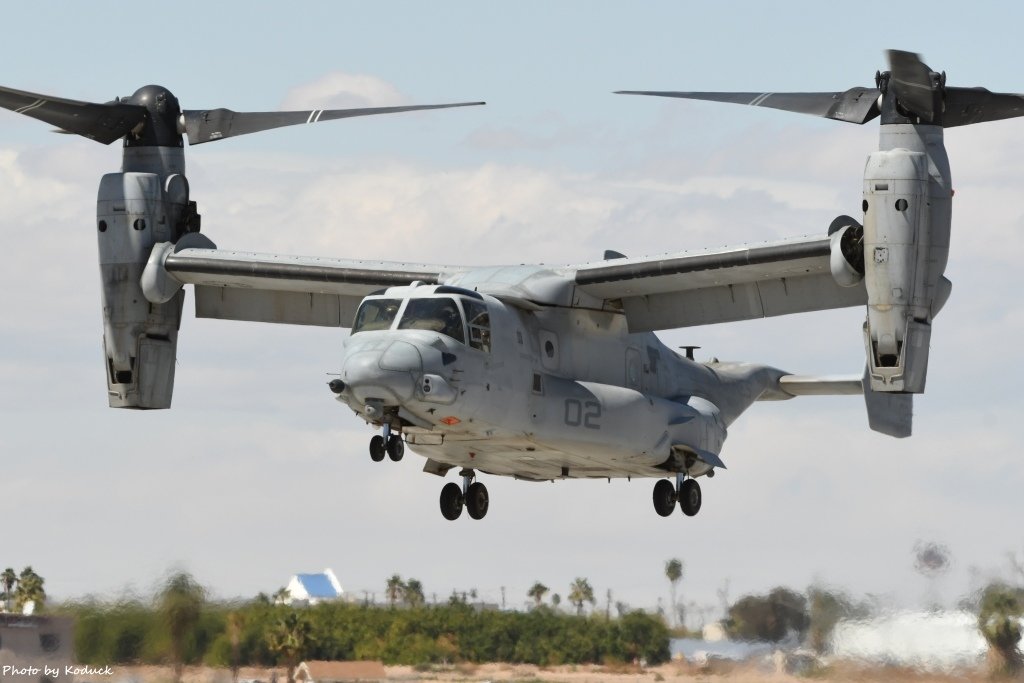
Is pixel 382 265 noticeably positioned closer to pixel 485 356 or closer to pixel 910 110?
pixel 485 356

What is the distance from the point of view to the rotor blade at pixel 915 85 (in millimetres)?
26484

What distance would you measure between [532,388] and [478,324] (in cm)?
154

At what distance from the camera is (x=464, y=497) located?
97.2ft

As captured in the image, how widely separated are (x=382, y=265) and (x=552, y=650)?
640 cm

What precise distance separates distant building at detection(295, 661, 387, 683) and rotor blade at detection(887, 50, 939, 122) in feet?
36.6

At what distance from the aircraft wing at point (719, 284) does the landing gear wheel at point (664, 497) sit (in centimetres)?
238

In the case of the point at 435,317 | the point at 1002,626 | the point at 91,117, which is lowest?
the point at 1002,626

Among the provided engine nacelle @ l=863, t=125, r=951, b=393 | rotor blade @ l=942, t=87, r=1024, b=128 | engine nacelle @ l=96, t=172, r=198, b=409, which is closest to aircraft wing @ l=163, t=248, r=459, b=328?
engine nacelle @ l=96, t=172, r=198, b=409

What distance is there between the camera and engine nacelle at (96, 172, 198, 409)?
30.4 m

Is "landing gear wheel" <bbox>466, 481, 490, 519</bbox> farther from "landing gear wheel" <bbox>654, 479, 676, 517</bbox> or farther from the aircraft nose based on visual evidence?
the aircraft nose

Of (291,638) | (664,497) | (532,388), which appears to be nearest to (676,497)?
(664,497)

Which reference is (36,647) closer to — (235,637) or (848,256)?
(235,637)

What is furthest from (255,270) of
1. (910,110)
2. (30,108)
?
(910,110)

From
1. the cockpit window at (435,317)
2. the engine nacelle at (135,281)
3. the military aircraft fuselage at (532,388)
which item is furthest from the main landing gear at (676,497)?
the engine nacelle at (135,281)
